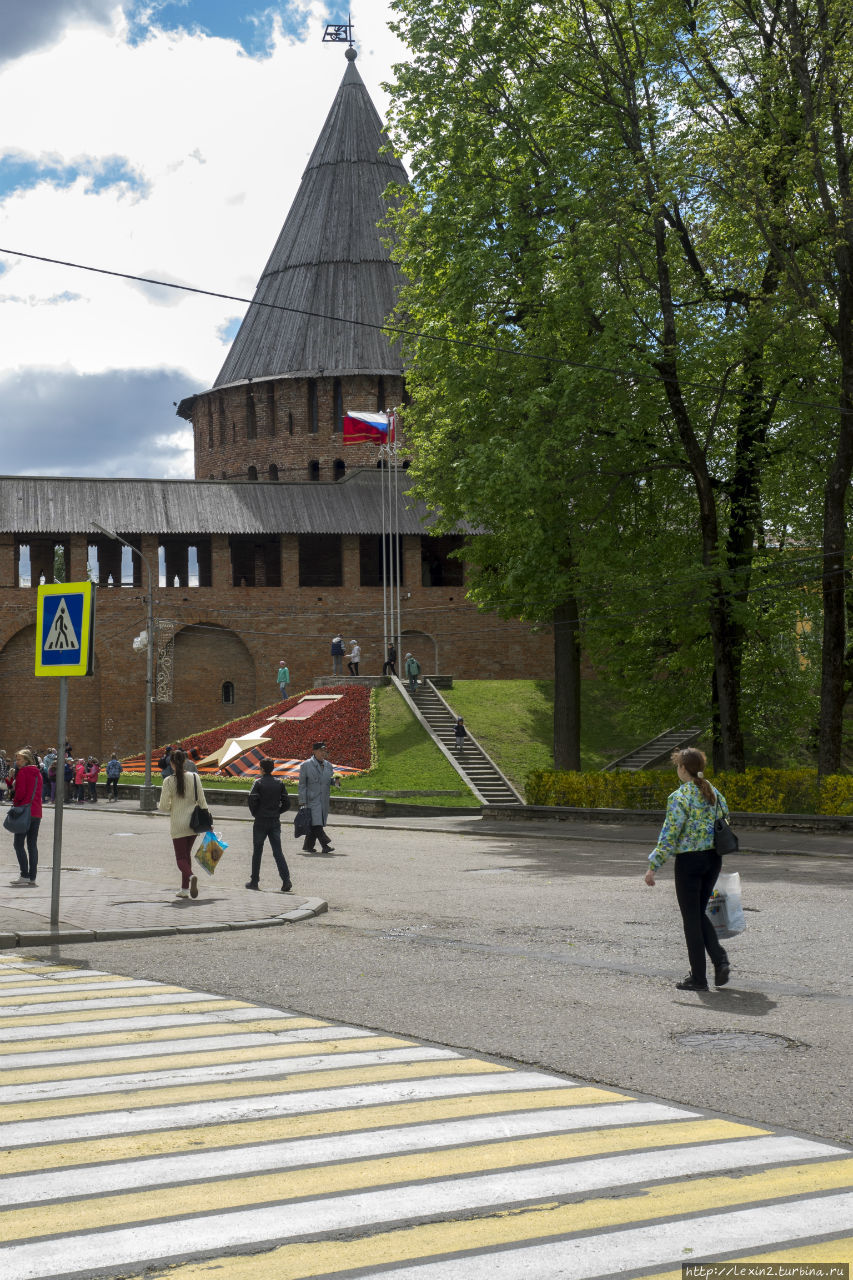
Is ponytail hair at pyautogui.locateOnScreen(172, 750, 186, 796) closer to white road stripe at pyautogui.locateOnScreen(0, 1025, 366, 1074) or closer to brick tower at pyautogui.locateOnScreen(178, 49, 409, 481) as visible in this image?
white road stripe at pyautogui.locateOnScreen(0, 1025, 366, 1074)

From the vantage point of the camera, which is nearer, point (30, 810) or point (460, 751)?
point (30, 810)

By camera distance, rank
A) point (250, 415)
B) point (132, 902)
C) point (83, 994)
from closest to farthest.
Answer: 1. point (83, 994)
2. point (132, 902)
3. point (250, 415)

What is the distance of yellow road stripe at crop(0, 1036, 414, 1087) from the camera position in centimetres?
A: 645

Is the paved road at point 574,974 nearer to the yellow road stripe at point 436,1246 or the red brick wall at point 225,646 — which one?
the yellow road stripe at point 436,1246

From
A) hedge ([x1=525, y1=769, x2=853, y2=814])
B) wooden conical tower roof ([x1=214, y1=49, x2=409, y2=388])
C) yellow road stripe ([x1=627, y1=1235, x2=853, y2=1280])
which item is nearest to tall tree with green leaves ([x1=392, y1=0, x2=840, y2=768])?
hedge ([x1=525, y1=769, x2=853, y2=814])

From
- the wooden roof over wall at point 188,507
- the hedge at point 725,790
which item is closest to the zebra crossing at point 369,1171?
the hedge at point 725,790

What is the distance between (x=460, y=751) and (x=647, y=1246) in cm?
3536

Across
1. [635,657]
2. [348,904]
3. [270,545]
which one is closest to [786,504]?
[635,657]

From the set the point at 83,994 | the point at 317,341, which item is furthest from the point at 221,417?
the point at 83,994

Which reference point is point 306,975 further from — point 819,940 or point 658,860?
point 819,940

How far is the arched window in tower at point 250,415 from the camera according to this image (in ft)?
197

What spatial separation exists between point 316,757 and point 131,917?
7282 millimetres

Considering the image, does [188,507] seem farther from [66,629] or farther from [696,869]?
[696,869]

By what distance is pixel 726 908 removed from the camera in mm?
9008
